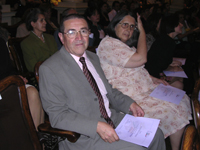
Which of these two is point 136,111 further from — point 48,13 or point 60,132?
point 48,13

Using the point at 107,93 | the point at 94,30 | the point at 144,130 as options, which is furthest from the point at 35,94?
the point at 94,30

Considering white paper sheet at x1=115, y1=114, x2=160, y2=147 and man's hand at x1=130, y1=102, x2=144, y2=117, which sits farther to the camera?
man's hand at x1=130, y1=102, x2=144, y2=117

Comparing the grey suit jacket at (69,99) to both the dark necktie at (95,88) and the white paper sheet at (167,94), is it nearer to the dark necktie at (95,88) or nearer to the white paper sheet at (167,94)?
the dark necktie at (95,88)

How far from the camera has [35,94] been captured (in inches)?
70.2

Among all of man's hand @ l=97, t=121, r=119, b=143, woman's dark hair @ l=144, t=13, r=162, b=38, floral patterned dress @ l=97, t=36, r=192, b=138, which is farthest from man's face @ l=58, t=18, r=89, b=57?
woman's dark hair @ l=144, t=13, r=162, b=38

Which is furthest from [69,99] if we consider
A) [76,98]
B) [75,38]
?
[75,38]

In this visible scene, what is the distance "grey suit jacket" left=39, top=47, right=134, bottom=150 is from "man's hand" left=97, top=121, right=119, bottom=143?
1.5 inches

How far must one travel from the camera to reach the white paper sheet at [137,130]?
1339 millimetres

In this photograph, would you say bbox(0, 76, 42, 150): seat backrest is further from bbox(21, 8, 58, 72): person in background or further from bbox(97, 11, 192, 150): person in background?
bbox(21, 8, 58, 72): person in background

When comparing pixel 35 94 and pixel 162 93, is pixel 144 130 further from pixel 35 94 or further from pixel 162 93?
pixel 35 94

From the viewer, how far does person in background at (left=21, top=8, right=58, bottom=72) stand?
2.63m

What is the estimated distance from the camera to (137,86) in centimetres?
197

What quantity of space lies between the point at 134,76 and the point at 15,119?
4.03 ft

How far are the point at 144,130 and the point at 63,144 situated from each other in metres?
0.63
